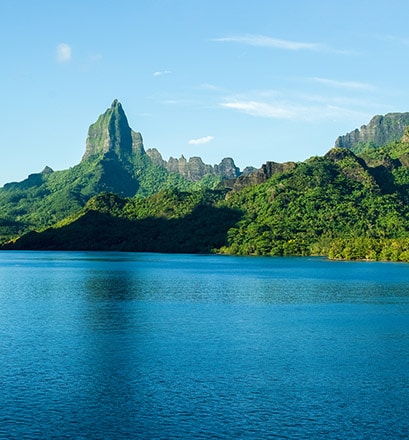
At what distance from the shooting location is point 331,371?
5491cm

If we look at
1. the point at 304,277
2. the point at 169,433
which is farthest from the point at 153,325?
the point at 304,277

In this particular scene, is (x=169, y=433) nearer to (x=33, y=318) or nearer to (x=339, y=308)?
(x=33, y=318)

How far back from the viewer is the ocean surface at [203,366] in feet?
134

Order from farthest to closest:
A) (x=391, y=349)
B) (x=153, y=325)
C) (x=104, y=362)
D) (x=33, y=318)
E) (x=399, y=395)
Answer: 1. (x=33, y=318)
2. (x=153, y=325)
3. (x=391, y=349)
4. (x=104, y=362)
5. (x=399, y=395)

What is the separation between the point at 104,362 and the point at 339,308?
165 ft

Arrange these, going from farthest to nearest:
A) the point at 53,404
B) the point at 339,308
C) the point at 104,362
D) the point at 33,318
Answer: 1. the point at 339,308
2. the point at 33,318
3. the point at 104,362
4. the point at 53,404

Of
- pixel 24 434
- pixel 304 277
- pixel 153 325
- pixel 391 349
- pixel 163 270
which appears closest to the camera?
pixel 24 434

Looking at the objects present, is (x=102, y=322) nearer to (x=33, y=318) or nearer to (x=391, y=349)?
(x=33, y=318)

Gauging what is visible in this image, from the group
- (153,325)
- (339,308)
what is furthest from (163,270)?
(153,325)

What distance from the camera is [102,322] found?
8112 centimetres

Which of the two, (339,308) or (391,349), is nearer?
(391,349)

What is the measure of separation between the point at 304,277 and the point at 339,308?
189 ft

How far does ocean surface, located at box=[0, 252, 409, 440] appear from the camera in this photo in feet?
134

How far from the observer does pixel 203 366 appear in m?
56.2
